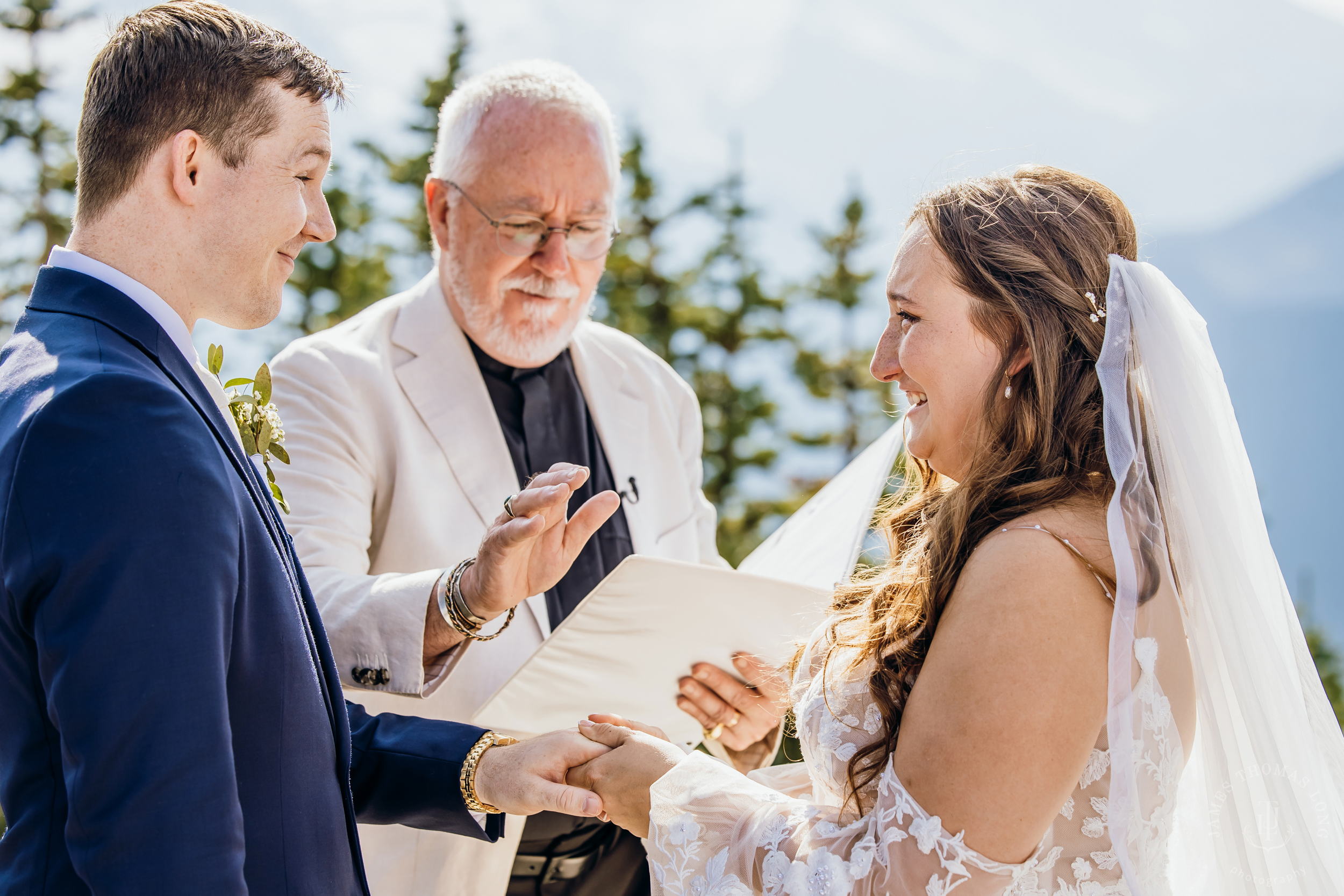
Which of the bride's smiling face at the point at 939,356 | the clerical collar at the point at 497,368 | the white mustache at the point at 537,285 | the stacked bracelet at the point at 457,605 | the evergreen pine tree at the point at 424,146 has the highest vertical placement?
the bride's smiling face at the point at 939,356

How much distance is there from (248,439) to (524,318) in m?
1.14

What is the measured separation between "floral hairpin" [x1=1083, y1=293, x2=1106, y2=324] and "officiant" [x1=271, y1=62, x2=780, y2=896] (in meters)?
1.17

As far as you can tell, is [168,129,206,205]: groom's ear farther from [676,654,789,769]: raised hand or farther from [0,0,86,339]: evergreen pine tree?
[0,0,86,339]: evergreen pine tree

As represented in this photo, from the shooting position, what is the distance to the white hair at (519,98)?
309 cm

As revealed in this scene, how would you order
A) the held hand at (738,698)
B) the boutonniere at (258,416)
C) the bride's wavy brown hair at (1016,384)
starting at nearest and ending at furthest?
the bride's wavy brown hair at (1016,384)
the boutonniere at (258,416)
the held hand at (738,698)

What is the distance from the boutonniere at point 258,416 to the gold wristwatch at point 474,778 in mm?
624

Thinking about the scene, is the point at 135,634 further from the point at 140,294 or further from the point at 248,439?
the point at 248,439

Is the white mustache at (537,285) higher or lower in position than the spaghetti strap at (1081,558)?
lower

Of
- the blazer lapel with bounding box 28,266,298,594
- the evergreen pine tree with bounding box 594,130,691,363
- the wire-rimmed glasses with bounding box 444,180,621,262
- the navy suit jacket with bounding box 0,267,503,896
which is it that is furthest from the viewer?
the evergreen pine tree with bounding box 594,130,691,363

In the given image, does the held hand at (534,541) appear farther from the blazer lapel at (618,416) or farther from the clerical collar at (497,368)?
the clerical collar at (497,368)

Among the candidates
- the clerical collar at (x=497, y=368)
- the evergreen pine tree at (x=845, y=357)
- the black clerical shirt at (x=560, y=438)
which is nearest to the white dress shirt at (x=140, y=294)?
the black clerical shirt at (x=560, y=438)

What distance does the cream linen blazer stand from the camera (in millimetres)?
2477

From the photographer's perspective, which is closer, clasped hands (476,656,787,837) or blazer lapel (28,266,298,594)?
blazer lapel (28,266,298,594)

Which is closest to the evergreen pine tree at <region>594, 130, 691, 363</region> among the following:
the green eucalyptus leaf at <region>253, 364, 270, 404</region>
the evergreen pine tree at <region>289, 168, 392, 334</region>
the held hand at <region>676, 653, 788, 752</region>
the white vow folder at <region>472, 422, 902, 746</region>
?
the evergreen pine tree at <region>289, 168, 392, 334</region>
